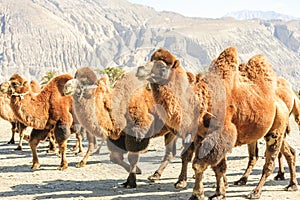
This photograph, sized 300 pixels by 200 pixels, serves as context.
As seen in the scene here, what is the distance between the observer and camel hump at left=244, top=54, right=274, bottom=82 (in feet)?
21.2

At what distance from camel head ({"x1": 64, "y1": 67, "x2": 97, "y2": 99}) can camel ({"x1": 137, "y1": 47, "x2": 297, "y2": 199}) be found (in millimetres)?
1952

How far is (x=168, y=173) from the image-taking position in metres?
8.54

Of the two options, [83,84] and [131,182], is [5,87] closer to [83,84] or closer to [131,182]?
[83,84]

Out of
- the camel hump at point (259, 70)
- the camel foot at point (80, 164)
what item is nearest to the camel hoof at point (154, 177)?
the camel foot at point (80, 164)

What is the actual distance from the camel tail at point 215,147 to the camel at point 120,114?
1.37 metres

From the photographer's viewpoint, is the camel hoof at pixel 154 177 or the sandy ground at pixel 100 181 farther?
the camel hoof at pixel 154 177

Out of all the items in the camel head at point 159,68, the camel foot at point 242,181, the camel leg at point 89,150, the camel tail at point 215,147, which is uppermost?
the camel head at point 159,68

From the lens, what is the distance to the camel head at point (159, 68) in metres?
6.00

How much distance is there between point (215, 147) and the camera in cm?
551

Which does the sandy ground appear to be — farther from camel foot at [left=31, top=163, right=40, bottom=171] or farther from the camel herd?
the camel herd

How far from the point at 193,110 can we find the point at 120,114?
1.91 meters

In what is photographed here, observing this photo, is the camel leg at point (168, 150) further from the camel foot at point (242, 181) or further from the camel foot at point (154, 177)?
the camel foot at point (242, 181)

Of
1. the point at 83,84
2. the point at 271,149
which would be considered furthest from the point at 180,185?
the point at 83,84

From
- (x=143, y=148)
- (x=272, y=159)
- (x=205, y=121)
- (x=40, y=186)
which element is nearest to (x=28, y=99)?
(x=40, y=186)
